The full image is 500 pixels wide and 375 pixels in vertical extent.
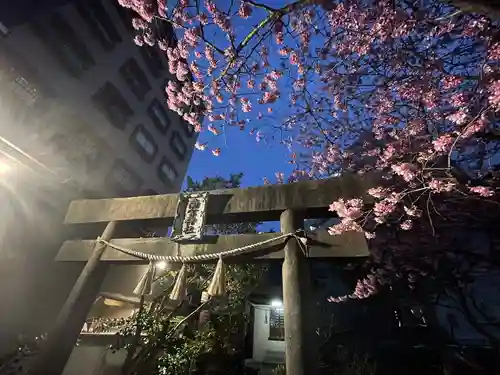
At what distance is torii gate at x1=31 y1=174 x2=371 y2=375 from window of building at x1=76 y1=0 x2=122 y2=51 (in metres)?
13.4

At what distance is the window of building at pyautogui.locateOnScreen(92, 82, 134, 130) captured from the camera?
52.2 ft

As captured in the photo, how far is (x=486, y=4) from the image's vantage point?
2648 mm

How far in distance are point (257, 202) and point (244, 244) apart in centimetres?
78

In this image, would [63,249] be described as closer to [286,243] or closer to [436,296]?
[286,243]

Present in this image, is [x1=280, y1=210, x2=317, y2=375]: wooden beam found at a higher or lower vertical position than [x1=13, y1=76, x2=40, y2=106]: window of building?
lower

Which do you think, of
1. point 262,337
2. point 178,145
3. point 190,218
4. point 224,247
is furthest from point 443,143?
point 178,145

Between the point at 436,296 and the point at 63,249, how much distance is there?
1685 centimetres

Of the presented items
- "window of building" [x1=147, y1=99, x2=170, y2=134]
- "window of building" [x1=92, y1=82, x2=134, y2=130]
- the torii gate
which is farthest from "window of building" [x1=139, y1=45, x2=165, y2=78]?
the torii gate

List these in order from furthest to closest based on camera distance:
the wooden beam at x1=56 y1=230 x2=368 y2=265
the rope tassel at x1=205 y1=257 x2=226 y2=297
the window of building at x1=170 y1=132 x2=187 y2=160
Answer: the window of building at x1=170 y1=132 x2=187 y2=160
the rope tassel at x1=205 y1=257 x2=226 y2=297
the wooden beam at x1=56 y1=230 x2=368 y2=265

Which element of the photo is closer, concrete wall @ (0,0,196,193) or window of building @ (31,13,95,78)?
concrete wall @ (0,0,196,193)

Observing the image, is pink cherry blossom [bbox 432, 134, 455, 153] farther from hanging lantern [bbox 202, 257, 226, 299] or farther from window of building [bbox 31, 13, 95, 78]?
window of building [bbox 31, 13, 95, 78]

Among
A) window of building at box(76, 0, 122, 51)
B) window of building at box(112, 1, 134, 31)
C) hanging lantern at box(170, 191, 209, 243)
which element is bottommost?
hanging lantern at box(170, 191, 209, 243)

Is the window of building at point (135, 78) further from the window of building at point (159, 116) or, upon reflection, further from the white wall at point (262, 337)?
the white wall at point (262, 337)

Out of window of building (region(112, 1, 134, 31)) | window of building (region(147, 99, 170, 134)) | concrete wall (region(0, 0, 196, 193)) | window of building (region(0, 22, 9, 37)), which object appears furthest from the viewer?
window of building (region(147, 99, 170, 134))
